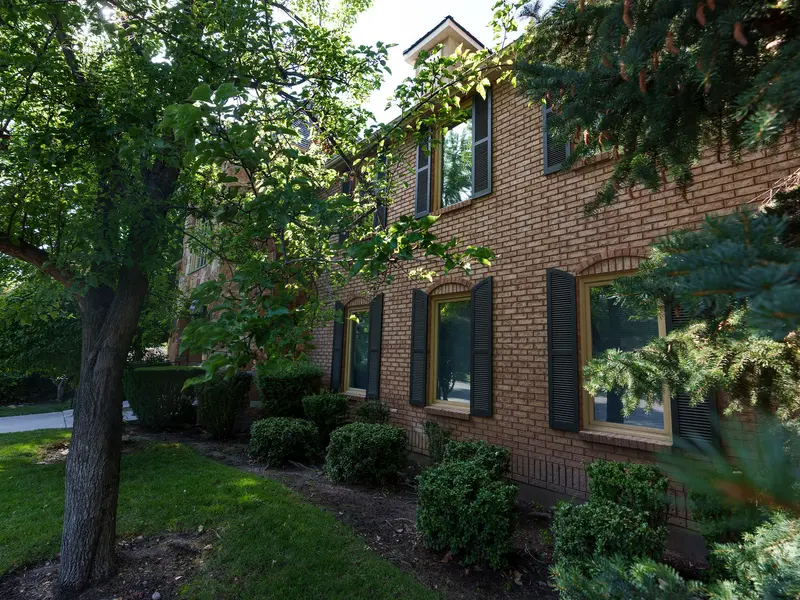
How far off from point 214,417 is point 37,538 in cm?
469

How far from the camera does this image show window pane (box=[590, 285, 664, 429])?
15.0ft

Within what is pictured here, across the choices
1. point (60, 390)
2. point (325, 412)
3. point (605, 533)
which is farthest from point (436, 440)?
point (60, 390)

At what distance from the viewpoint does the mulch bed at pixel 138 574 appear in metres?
3.43

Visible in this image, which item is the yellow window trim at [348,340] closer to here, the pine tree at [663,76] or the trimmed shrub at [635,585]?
the pine tree at [663,76]

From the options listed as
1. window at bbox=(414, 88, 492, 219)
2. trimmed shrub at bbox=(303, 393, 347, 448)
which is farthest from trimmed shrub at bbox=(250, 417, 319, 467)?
window at bbox=(414, 88, 492, 219)

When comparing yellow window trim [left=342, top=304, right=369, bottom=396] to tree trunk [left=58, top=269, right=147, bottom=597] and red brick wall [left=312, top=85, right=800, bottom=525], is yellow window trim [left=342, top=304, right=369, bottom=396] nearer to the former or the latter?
red brick wall [left=312, top=85, right=800, bottom=525]

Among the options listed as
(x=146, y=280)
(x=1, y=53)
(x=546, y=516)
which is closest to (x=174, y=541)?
(x=146, y=280)

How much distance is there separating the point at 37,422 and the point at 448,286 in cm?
1162

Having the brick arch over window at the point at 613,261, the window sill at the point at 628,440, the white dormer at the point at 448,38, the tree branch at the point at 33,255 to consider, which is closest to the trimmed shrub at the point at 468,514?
the window sill at the point at 628,440

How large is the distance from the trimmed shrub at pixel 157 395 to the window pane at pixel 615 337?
8565 millimetres

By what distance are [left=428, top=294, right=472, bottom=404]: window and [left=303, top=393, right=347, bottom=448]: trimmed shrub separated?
1927 millimetres

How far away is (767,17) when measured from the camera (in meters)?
1.54

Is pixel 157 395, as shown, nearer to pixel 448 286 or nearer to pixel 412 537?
pixel 448 286

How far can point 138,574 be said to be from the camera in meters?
3.67
